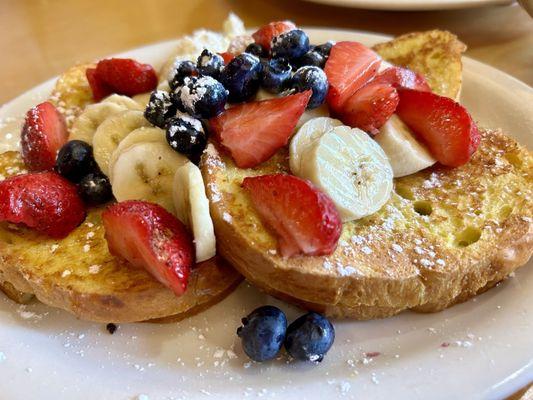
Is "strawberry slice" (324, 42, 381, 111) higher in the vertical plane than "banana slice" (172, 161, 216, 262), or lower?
higher

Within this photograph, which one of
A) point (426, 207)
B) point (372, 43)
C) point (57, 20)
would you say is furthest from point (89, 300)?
point (57, 20)

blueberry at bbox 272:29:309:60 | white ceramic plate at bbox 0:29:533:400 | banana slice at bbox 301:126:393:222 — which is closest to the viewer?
white ceramic plate at bbox 0:29:533:400

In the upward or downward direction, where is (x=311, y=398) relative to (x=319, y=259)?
downward

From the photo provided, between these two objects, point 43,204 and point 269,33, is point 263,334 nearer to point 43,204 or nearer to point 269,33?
point 43,204

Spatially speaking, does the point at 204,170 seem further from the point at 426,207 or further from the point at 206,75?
the point at 426,207

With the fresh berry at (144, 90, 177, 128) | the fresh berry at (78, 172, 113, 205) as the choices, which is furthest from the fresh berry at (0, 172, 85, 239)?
the fresh berry at (144, 90, 177, 128)

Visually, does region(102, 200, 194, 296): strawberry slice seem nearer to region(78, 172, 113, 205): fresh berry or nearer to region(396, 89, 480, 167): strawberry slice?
region(78, 172, 113, 205): fresh berry

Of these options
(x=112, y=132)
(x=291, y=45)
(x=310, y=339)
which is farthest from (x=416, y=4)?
(x=310, y=339)
